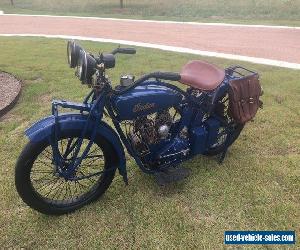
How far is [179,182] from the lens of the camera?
13.8 ft

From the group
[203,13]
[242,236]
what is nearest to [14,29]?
[203,13]

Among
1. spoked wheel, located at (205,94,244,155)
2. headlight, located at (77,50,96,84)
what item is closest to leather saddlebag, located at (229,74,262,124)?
spoked wheel, located at (205,94,244,155)

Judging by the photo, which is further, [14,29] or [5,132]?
[14,29]

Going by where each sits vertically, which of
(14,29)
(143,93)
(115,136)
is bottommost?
(14,29)

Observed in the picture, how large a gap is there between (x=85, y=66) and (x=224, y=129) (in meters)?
2.25

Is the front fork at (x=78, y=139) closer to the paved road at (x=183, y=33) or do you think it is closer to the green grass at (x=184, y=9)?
the paved road at (x=183, y=33)

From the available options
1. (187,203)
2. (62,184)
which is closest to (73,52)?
(62,184)

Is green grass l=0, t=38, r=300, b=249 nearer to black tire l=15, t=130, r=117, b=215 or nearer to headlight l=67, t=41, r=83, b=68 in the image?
black tire l=15, t=130, r=117, b=215

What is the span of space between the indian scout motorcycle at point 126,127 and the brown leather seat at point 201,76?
1 centimetres

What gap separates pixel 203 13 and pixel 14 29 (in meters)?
9.26

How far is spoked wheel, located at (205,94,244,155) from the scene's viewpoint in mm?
4309

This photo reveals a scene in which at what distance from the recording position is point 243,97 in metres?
4.20

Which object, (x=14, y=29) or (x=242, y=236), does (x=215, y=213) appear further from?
(x=14, y=29)

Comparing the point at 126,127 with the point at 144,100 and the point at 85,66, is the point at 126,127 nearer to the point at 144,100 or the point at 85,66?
the point at 144,100
